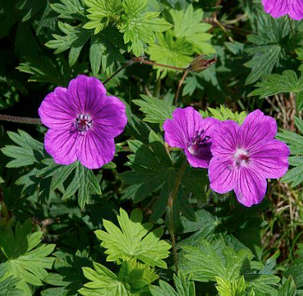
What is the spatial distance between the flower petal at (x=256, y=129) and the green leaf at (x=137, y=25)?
0.61m

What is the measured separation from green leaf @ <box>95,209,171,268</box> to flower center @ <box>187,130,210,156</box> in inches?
17.2

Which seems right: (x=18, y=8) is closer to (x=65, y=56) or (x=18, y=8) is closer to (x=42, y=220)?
(x=65, y=56)

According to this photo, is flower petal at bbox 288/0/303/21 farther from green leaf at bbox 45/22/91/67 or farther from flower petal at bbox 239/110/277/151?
green leaf at bbox 45/22/91/67

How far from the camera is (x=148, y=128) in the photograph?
2908 mm

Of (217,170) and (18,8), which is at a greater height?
(18,8)

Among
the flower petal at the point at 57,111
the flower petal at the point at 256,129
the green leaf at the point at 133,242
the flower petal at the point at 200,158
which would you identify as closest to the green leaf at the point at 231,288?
the green leaf at the point at 133,242

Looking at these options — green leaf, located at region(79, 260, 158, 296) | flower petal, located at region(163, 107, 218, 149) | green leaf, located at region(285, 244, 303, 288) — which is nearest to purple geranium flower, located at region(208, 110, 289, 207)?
flower petal, located at region(163, 107, 218, 149)

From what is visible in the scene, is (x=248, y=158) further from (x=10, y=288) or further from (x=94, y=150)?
(x=10, y=288)

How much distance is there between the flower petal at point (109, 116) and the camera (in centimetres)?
246

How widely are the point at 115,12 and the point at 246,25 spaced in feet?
5.38

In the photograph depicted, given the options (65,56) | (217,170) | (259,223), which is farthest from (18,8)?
(259,223)

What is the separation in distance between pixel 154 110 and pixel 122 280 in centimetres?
83

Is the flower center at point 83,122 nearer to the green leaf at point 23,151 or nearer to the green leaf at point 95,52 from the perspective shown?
the green leaf at point 95,52

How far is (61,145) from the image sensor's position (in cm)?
255
